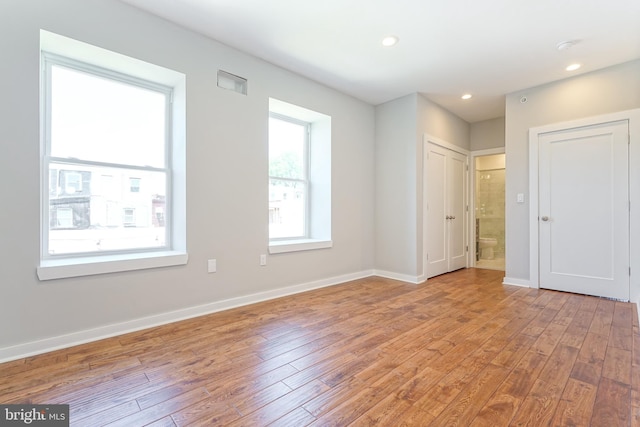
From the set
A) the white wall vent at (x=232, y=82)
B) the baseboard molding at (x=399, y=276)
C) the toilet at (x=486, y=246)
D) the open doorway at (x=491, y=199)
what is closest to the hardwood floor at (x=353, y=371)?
the baseboard molding at (x=399, y=276)

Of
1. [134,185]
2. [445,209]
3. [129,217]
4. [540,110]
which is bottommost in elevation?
[129,217]

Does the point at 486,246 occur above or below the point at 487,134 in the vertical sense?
below

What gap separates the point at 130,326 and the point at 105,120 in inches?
70.2

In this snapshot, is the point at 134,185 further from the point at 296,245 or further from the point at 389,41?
the point at 389,41

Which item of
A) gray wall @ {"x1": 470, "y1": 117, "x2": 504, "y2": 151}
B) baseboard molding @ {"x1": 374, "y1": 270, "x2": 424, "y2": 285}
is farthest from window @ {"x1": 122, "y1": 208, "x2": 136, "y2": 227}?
gray wall @ {"x1": 470, "y1": 117, "x2": 504, "y2": 151}

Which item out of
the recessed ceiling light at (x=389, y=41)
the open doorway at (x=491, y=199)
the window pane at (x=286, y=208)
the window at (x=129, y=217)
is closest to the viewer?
the window at (x=129, y=217)

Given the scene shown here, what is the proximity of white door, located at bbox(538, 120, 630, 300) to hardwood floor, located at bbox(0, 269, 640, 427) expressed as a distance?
0.72 m

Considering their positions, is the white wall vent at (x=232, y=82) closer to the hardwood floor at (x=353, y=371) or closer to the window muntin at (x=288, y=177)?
the window muntin at (x=288, y=177)

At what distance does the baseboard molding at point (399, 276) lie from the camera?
417 cm

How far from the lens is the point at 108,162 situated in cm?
256

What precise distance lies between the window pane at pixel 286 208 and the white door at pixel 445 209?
6.19ft

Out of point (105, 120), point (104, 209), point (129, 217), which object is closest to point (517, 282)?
point (129, 217)

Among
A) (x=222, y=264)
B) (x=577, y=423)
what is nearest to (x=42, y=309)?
(x=222, y=264)

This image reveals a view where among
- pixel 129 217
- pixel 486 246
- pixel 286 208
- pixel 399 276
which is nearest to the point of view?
pixel 129 217
